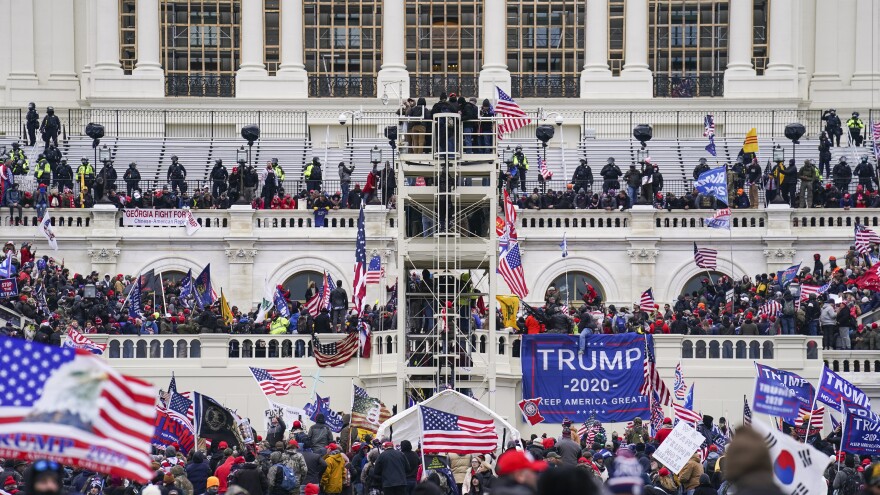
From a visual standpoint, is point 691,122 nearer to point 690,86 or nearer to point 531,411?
point 690,86

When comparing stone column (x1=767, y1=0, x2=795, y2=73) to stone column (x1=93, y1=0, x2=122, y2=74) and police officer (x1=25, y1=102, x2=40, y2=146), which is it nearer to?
stone column (x1=93, y1=0, x2=122, y2=74)

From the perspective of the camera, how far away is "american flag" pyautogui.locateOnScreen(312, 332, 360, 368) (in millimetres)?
48094

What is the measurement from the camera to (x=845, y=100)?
77500 millimetres

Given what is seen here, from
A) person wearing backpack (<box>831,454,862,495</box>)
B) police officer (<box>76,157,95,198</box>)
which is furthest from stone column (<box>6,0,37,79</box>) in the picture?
person wearing backpack (<box>831,454,862,495</box>)

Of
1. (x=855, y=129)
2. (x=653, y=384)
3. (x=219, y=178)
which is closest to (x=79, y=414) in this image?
(x=653, y=384)

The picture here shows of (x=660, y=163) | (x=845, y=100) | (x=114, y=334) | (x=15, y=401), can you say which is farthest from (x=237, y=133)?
(x=15, y=401)

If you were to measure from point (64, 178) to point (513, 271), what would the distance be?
51.9 ft

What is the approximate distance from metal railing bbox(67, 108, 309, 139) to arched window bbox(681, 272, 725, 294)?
17.7 meters

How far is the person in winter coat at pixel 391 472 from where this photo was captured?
31.6 m

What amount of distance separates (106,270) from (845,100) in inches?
1137

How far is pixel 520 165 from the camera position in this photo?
60.9 m

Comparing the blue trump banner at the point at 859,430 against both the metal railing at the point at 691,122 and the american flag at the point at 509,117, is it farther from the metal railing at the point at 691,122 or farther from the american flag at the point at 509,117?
the metal railing at the point at 691,122

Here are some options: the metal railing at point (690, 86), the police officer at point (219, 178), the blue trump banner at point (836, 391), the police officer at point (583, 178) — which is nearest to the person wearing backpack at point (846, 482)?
→ the blue trump banner at point (836, 391)

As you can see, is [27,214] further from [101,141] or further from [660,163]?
[660,163]
